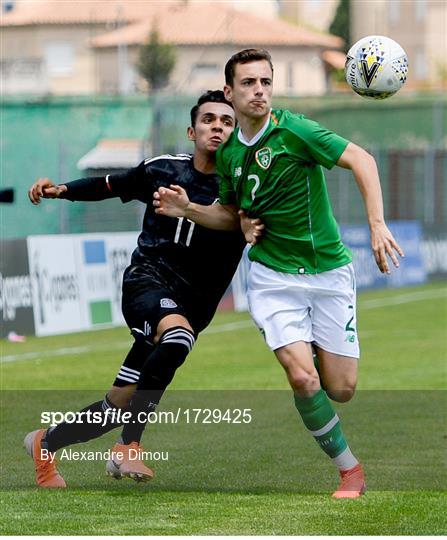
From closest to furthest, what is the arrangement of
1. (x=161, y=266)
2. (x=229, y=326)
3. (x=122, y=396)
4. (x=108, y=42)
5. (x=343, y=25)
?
(x=122, y=396) < (x=161, y=266) < (x=229, y=326) < (x=108, y=42) < (x=343, y=25)

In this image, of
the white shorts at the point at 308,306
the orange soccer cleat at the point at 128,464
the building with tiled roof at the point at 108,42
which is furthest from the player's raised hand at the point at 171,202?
the building with tiled roof at the point at 108,42

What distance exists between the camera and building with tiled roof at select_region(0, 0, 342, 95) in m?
25.0

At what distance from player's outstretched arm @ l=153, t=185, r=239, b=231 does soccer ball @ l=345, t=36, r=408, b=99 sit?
1.02m

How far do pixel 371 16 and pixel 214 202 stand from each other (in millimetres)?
26755

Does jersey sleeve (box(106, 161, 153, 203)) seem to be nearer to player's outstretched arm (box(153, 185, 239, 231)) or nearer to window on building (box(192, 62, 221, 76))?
player's outstretched arm (box(153, 185, 239, 231))

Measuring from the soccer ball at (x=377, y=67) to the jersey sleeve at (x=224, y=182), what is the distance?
0.90m

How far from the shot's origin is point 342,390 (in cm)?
780

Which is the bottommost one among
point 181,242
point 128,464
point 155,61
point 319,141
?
point 128,464

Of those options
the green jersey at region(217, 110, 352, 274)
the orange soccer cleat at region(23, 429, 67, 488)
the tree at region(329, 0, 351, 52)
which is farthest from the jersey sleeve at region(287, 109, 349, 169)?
the tree at region(329, 0, 351, 52)

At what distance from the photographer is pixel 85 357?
16203 mm

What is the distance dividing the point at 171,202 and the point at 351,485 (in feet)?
5.93

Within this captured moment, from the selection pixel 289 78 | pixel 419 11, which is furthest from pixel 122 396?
pixel 419 11

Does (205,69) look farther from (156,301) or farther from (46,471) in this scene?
(46,471)

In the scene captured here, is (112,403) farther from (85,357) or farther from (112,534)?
(85,357)
